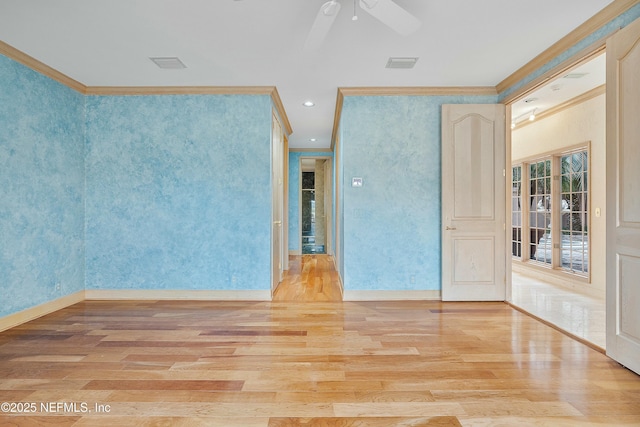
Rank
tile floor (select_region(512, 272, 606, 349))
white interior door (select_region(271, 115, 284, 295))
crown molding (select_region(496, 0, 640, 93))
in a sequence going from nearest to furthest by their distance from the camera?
crown molding (select_region(496, 0, 640, 93)) < tile floor (select_region(512, 272, 606, 349)) < white interior door (select_region(271, 115, 284, 295))

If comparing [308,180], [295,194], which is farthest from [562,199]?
[308,180]

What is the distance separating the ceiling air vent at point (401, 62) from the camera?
11.5ft

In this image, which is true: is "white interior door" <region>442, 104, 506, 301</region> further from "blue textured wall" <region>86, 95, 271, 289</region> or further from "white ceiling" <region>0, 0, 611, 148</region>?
"blue textured wall" <region>86, 95, 271, 289</region>

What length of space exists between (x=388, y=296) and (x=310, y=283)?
144 centimetres

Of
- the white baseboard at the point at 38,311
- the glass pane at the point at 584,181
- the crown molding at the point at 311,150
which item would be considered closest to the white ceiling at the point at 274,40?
the glass pane at the point at 584,181

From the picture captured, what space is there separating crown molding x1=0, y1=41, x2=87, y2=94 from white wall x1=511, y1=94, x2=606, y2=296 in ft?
22.4

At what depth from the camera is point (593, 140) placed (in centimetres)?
471

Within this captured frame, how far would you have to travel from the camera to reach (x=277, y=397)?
205cm

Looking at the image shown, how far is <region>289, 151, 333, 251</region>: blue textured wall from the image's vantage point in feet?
27.6

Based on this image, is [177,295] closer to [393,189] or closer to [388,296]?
[388,296]

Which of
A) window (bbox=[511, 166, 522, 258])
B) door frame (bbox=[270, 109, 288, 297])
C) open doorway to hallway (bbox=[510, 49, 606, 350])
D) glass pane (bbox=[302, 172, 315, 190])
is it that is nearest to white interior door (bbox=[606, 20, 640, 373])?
open doorway to hallway (bbox=[510, 49, 606, 350])

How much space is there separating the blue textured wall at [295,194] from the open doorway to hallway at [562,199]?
444 cm

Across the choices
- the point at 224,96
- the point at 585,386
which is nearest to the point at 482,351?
the point at 585,386

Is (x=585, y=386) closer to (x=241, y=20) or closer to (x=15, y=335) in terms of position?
(x=241, y=20)
